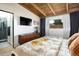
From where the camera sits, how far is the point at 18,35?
5.37 feet

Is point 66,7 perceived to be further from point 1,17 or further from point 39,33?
point 1,17

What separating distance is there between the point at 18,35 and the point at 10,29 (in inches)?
6.2

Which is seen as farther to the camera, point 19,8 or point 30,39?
point 30,39

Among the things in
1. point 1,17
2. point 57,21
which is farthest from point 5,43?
point 57,21

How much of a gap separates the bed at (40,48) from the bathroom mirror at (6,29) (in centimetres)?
17

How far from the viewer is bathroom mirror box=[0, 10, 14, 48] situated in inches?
59.0

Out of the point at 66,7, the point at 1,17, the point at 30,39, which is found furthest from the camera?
the point at 30,39

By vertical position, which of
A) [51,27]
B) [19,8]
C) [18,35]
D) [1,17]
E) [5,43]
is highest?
[19,8]

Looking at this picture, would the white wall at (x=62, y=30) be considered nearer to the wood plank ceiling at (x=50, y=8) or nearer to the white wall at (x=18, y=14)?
the wood plank ceiling at (x=50, y=8)

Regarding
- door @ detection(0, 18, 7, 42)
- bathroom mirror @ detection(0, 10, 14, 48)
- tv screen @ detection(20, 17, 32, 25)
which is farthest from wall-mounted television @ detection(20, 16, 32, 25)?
door @ detection(0, 18, 7, 42)

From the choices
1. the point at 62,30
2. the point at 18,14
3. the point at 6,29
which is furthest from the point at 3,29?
the point at 62,30

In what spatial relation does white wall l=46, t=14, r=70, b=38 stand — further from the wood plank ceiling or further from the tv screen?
the tv screen

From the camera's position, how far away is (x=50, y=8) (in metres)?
1.63

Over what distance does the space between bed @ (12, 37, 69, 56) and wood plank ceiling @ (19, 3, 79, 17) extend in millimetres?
428
